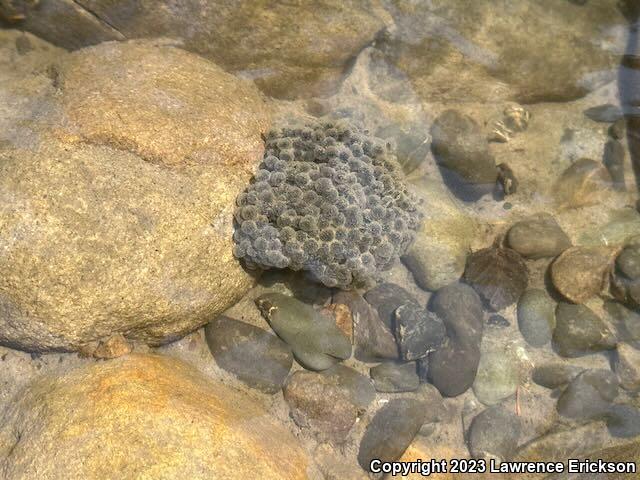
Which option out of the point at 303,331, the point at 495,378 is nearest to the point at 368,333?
the point at 303,331

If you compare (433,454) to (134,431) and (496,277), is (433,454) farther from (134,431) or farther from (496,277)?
(134,431)

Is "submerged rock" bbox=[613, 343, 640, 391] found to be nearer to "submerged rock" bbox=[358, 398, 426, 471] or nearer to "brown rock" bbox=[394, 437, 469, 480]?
"brown rock" bbox=[394, 437, 469, 480]

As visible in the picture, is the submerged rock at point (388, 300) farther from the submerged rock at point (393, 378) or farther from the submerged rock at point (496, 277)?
the submerged rock at point (496, 277)

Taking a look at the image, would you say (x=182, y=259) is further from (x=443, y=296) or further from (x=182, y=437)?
(x=443, y=296)

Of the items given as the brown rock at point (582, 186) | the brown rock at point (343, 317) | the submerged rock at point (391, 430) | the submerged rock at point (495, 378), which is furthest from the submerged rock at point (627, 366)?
the brown rock at point (343, 317)

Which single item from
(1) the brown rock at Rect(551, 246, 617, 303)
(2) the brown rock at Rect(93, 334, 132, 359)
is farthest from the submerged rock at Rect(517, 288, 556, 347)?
(2) the brown rock at Rect(93, 334, 132, 359)
